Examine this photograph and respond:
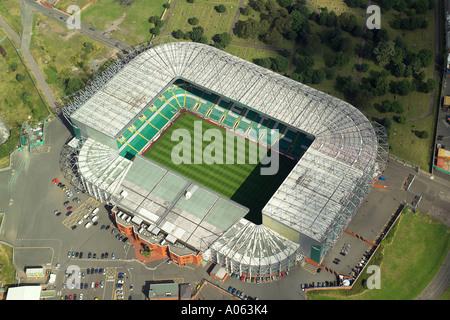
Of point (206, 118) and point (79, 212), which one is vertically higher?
point (206, 118)

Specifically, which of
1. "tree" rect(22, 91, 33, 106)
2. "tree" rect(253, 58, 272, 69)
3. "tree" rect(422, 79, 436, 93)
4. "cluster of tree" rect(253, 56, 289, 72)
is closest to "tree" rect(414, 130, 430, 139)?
"tree" rect(422, 79, 436, 93)

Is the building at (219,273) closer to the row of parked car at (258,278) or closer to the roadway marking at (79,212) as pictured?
the row of parked car at (258,278)

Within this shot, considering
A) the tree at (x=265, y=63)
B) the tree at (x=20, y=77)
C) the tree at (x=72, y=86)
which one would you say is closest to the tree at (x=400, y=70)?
the tree at (x=265, y=63)
